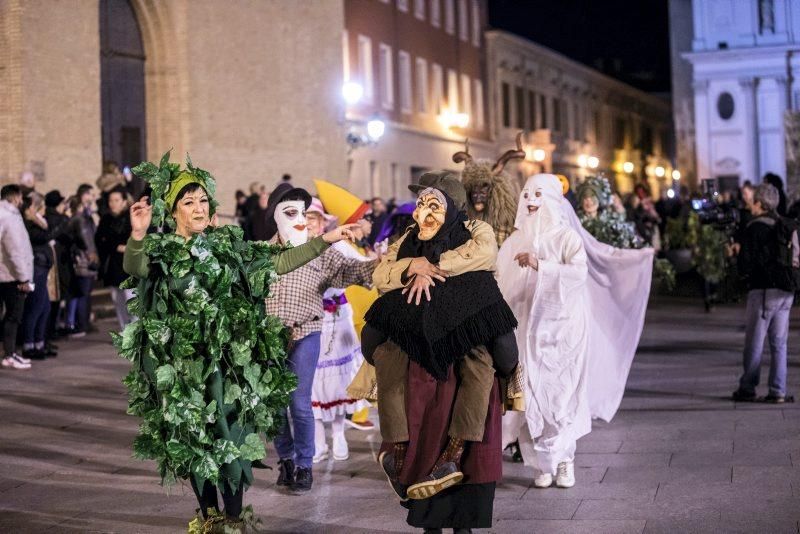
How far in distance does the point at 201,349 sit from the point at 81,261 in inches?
471

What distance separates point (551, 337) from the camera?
9.17 m

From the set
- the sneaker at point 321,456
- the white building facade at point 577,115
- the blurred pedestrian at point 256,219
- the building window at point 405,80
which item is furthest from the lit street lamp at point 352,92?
the sneaker at point 321,456

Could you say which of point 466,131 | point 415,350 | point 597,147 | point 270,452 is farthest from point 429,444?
point 597,147

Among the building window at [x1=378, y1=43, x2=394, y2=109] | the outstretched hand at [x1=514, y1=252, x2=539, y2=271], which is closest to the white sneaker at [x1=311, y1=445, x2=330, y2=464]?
the outstretched hand at [x1=514, y1=252, x2=539, y2=271]

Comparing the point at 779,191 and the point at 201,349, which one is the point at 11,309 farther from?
the point at 201,349

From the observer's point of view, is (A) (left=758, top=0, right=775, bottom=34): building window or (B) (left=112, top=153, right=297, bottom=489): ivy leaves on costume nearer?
(B) (left=112, top=153, right=297, bottom=489): ivy leaves on costume

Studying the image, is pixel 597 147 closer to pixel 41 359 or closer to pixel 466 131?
pixel 466 131

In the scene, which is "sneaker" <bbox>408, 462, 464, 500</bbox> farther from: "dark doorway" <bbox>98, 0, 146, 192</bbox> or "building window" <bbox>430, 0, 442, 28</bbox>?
"building window" <bbox>430, 0, 442, 28</bbox>

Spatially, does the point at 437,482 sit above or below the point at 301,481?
above

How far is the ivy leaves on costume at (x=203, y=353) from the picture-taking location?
7004 millimetres

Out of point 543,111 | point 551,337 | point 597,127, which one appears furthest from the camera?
point 597,127

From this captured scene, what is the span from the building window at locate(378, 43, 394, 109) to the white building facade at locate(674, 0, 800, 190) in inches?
1211

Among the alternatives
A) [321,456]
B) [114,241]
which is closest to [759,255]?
[321,456]

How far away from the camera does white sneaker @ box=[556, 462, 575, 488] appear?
8906 mm
